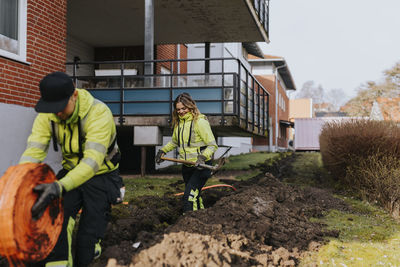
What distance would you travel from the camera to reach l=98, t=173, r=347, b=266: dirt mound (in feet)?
11.7

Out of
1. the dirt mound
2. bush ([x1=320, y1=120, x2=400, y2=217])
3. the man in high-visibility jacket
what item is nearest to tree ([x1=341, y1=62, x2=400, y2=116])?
bush ([x1=320, y1=120, x2=400, y2=217])

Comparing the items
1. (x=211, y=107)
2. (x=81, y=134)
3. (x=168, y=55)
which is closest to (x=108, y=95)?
(x=211, y=107)

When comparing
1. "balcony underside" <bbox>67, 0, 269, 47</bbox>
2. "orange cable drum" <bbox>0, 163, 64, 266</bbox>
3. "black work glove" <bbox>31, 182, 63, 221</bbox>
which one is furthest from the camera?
"balcony underside" <bbox>67, 0, 269, 47</bbox>

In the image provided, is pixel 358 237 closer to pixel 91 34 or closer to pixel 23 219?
A: pixel 23 219

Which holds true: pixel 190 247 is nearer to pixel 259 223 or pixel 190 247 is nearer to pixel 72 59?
pixel 259 223

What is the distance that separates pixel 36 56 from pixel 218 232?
17.3 feet

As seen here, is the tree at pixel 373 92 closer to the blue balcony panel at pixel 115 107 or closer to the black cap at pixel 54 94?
the blue balcony panel at pixel 115 107

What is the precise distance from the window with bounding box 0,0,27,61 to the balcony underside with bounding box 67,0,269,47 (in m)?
4.37

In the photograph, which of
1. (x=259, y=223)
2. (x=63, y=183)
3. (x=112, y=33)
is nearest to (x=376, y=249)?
(x=259, y=223)

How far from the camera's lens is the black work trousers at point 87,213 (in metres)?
3.60

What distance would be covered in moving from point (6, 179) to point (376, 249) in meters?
4.14

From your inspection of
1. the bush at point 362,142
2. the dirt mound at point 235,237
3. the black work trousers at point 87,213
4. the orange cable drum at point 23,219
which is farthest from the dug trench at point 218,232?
the bush at point 362,142

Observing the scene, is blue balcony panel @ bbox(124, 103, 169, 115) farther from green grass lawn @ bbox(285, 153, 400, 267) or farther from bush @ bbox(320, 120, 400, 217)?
green grass lawn @ bbox(285, 153, 400, 267)

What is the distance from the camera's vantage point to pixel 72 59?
14656 millimetres
